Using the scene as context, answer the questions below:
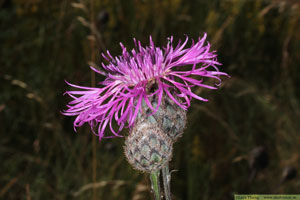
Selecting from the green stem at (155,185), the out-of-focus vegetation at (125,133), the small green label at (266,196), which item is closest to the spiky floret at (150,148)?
the green stem at (155,185)

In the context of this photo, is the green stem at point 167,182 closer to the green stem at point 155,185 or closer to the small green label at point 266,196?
the green stem at point 155,185

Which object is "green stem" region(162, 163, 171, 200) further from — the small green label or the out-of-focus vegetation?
the out-of-focus vegetation

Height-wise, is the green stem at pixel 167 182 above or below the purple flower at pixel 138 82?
below

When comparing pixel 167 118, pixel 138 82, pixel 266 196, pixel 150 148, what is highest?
pixel 138 82

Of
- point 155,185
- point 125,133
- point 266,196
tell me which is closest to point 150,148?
point 155,185

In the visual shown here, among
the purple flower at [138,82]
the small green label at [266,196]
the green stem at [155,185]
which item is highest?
the purple flower at [138,82]

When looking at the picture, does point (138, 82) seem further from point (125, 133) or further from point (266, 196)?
point (125, 133)
